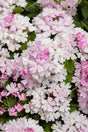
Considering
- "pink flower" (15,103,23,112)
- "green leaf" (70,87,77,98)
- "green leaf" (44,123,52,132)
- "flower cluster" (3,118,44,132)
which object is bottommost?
"green leaf" (44,123,52,132)

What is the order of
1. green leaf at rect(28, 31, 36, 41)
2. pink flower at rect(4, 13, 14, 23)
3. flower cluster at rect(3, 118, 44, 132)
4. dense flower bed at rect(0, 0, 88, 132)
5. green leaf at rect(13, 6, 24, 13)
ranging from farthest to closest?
green leaf at rect(13, 6, 24, 13) < green leaf at rect(28, 31, 36, 41) < pink flower at rect(4, 13, 14, 23) < dense flower bed at rect(0, 0, 88, 132) < flower cluster at rect(3, 118, 44, 132)

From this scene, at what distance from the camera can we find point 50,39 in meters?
2.33

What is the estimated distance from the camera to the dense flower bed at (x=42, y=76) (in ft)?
6.69

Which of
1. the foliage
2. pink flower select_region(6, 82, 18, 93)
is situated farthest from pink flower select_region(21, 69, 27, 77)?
the foliage

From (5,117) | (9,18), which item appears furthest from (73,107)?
(9,18)

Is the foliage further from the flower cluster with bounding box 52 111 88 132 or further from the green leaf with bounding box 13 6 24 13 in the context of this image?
the flower cluster with bounding box 52 111 88 132

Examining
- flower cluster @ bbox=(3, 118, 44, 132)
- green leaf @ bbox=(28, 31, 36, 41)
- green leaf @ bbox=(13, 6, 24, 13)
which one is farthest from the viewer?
green leaf @ bbox=(13, 6, 24, 13)

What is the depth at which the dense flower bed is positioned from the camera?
2.04 m

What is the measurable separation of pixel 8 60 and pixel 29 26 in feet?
1.33

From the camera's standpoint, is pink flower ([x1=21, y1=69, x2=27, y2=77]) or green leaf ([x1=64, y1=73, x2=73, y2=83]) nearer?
pink flower ([x1=21, y1=69, x2=27, y2=77])

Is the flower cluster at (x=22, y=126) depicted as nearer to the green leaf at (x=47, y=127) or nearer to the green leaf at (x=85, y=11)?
the green leaf at (x=47, y=127)

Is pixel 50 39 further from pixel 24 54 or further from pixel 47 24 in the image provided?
pixel 24 54

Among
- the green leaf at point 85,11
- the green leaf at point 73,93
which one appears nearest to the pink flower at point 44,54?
the green leaf at point 73,93

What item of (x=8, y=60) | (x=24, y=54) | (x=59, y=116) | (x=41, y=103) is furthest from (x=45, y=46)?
(x=59, y=116)
